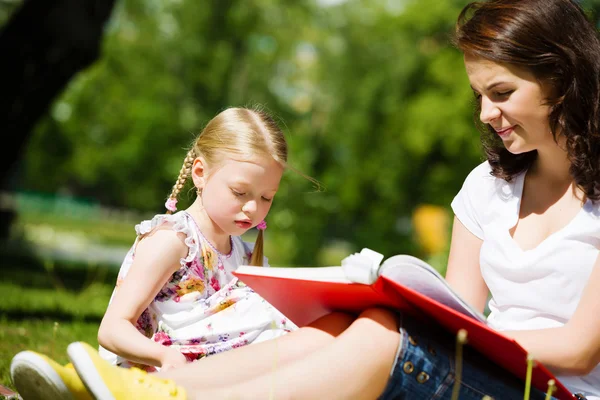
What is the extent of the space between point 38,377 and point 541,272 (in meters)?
1.40

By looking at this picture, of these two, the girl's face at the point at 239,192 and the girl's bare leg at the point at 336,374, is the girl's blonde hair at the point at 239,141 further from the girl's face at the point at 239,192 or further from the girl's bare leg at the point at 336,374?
the girl's bare leg at the point at 336,374

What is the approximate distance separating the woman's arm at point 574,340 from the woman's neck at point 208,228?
3.72 feet

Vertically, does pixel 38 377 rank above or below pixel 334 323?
below

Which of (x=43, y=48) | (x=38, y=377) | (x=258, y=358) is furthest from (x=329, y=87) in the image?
(x=38, y=377)

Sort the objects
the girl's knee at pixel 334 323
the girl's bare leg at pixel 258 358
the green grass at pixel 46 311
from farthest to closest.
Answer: the green grass at pixel 46 311, the girl's knee at pixel 334 323, the girl's bare leg at pixel 258 358

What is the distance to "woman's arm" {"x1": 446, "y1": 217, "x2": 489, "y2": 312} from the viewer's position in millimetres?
2725

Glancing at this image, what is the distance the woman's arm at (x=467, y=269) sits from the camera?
272cm

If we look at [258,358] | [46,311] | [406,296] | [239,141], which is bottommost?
[46,311]

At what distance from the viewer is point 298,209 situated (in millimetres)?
19844

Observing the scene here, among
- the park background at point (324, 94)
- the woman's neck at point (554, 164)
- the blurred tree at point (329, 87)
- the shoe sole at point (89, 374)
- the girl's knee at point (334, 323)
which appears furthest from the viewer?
the blurred tree at point (329, 87)

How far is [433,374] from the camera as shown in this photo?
212 cm

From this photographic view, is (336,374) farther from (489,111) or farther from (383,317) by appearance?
(489,111)

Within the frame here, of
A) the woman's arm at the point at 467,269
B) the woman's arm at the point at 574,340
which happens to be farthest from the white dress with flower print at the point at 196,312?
the woman's arm at the point at 574,340

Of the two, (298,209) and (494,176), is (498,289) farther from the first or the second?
(298,209)
